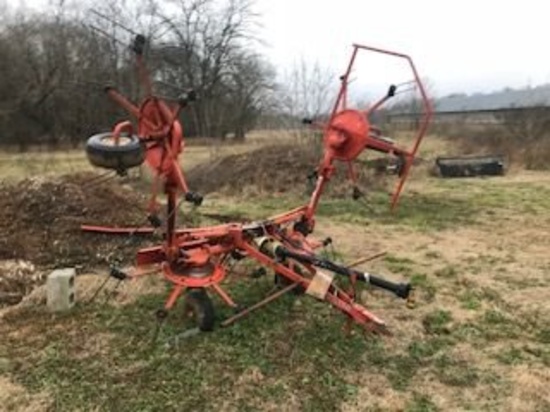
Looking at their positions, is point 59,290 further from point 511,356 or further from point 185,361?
point 511,356

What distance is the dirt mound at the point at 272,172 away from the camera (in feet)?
49.8

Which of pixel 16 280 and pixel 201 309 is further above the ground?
pixel 201 309

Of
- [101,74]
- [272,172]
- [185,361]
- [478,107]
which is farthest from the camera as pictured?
[478,107]

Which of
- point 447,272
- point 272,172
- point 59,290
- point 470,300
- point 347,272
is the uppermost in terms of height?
point 347,272

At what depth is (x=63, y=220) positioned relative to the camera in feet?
29.8

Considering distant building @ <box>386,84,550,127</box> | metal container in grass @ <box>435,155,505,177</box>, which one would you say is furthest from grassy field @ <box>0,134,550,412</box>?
distant building @ <box>386,84,550,127</box>

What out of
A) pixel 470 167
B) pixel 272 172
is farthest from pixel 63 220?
pixel 470 167

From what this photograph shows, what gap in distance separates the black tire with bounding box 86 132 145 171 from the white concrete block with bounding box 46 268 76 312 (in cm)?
188

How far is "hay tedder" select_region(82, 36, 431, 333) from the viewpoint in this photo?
16.9 ft

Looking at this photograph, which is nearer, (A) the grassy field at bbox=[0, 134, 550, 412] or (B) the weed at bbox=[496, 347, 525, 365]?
(A) the grassy field at bbox=[0, 134, 550, 412]

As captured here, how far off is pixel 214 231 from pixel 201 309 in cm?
80

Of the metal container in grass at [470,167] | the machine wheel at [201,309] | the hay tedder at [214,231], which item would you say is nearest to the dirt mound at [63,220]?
the hay tedder at [214,231]

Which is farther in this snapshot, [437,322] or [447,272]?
[447,272]

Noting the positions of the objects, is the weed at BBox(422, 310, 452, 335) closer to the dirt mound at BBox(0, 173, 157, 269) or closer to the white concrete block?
the white concrete block
